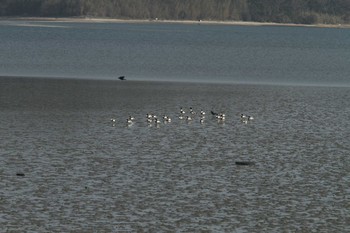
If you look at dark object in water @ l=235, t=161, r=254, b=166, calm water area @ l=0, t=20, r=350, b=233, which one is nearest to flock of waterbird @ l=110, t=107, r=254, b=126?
calm water area @ l=0, t=20, r=350, b=233

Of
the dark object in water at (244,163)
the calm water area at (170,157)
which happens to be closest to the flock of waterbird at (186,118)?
the calm water area at (170,157)

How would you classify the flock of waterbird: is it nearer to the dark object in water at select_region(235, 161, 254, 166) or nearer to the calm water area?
the calm water area

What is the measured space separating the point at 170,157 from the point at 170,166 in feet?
6.71

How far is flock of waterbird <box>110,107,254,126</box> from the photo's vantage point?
48531 mm

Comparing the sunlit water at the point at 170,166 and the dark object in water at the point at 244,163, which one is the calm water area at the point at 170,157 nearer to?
the sunlit water at the point at 170,166

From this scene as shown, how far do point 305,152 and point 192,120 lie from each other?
34.8ft

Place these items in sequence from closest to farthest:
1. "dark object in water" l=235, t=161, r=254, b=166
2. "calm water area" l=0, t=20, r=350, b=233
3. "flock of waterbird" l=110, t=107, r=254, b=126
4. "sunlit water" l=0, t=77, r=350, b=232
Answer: "sunlit water" l=0, t=77, r=350, b=232
"calm water area" l=0, t=20, r=350, b=233
"dark object in water" l=235, t=161, r=254, b=166
"flock of waterbird" l=110, t=107, r=254, b=126

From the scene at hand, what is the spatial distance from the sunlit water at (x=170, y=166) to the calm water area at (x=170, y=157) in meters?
0.04

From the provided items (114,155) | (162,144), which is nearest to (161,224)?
(114,155)

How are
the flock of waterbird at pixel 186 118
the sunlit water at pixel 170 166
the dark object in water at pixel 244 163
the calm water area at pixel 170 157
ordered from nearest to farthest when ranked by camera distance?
1. the sunlit water at pixel 170 166
2. the calm water area at pixel 170 157
3. the dark object in water at pixel 244 163
4. the flock of waterbird at pixel 186 118

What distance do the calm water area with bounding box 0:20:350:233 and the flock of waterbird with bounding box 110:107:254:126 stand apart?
24 cm

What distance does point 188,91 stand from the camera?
6738cm

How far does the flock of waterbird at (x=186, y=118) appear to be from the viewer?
159ft

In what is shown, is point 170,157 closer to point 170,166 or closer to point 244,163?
point 170,166
